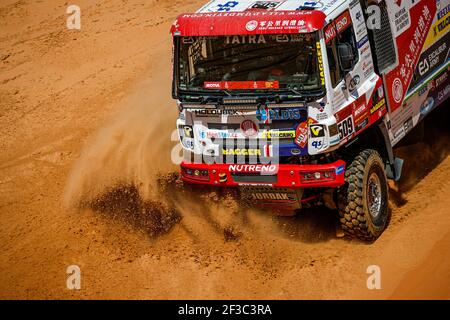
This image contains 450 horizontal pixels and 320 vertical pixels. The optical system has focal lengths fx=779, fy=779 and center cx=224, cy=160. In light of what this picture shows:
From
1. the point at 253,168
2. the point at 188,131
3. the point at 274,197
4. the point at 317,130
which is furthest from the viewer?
the point at 188,131

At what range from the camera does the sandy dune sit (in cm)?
829

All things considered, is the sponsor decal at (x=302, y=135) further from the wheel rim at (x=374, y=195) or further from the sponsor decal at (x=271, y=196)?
the wheel rim at (x=374, y=195)

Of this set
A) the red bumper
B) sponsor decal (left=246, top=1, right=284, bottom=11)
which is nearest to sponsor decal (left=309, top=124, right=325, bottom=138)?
the red bumper

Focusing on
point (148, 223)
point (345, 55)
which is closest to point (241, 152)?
point (345, 55)

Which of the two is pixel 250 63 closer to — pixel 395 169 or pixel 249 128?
pixel 249 128

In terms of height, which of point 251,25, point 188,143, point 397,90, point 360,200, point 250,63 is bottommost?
point 360,200

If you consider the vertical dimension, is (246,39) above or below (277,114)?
above

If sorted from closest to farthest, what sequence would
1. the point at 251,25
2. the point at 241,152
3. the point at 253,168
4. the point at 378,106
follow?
1. the point at 251,25
2. the point at 253,168
3. the point at 241,152
4. the point at 378,106

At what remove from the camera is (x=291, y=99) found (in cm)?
795

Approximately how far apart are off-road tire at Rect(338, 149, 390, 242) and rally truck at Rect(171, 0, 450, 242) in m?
0.01

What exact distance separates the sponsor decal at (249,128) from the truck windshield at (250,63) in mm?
373

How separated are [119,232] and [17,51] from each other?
25.5 ft

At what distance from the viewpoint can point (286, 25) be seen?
25.5 feet

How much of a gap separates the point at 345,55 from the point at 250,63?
0.99 meters
